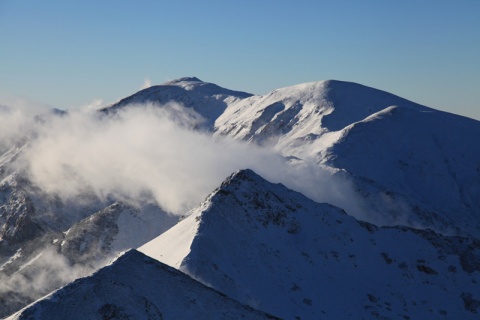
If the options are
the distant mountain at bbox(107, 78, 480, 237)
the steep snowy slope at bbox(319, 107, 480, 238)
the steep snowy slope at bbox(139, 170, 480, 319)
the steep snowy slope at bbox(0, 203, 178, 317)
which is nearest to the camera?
the steep snowy slope at bbox(139, 170, 480, 319)

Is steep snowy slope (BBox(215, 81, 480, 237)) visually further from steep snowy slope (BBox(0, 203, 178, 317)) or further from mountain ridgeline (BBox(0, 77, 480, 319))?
steep snowy slope (BBox(0, 203, 178, 317))

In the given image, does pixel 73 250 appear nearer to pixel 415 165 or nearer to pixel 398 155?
pixel 398 155

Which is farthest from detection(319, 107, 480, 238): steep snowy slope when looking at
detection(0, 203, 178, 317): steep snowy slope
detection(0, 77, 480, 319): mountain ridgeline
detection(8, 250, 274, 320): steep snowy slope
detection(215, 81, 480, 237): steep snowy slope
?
detection(8, 250, 274, 320): steep snowy slope

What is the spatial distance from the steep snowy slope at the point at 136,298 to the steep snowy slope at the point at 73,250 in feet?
284

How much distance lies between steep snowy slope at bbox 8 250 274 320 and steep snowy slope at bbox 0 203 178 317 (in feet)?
284

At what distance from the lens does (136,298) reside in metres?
46.0

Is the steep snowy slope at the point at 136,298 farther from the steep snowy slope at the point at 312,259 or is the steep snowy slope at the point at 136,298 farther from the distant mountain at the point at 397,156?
the distant mountain at the point at 397,156

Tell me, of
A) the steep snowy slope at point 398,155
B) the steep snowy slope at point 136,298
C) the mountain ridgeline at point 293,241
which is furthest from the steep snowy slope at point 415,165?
the steep snowy slope at point 136,298

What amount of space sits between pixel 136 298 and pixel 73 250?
333 feet

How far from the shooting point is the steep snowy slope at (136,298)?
44.0 metres

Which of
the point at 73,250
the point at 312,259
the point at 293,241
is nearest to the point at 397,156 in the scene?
the point at 73,250

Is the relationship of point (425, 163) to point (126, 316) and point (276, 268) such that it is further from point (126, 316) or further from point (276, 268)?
point (126, 316)

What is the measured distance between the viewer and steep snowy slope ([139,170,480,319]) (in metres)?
63.5

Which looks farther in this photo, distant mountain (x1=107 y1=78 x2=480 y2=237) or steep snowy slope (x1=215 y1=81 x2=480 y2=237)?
steep snowy slope (x1=215 y1=81 x2=480 y2=237)
